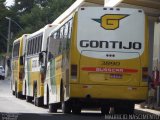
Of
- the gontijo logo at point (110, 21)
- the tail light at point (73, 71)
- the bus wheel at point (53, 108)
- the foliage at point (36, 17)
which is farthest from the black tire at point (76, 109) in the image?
the foliage at point (36, 17)

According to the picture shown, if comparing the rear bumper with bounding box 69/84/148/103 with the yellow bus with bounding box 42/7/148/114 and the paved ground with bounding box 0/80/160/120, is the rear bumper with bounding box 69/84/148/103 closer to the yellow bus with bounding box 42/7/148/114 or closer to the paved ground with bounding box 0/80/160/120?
the yellow bus with bounding box 42/7/148/114

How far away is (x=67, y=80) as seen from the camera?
2056cm

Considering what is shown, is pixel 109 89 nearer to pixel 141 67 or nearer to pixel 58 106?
pixel 141 67

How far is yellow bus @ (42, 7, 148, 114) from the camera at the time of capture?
2017cm

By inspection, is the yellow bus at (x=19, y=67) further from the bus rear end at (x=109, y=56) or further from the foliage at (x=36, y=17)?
the foliage at (x=36, y=17)

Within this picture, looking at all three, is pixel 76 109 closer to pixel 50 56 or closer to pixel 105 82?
pixel 105 82

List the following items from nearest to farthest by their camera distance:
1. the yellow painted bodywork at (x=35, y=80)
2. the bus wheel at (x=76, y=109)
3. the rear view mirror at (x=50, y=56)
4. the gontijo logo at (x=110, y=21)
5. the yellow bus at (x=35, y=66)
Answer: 1. the gontijo logo at (x=110, y=21)
2. the bus wheel at (x=76, y=109)
3. the rear view mirror at (x=50, y=56)
4. the yellow painted bodywork at (x=35, y=80)
5. the yellow bus at (x=35, y=66)

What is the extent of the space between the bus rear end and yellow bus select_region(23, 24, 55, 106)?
738cm

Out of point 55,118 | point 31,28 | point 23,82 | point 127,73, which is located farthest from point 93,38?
point 31,28

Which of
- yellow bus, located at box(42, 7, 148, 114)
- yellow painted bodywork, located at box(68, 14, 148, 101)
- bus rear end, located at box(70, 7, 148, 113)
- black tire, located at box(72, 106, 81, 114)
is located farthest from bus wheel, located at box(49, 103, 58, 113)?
yellow painted bodywork, located at box(68, 14, 148, 101)

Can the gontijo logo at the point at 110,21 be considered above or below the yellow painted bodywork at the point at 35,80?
above

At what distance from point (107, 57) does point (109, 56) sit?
69 millimetres

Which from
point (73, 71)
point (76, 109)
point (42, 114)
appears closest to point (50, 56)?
point (76, 109)

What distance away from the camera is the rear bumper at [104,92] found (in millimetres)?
20156
